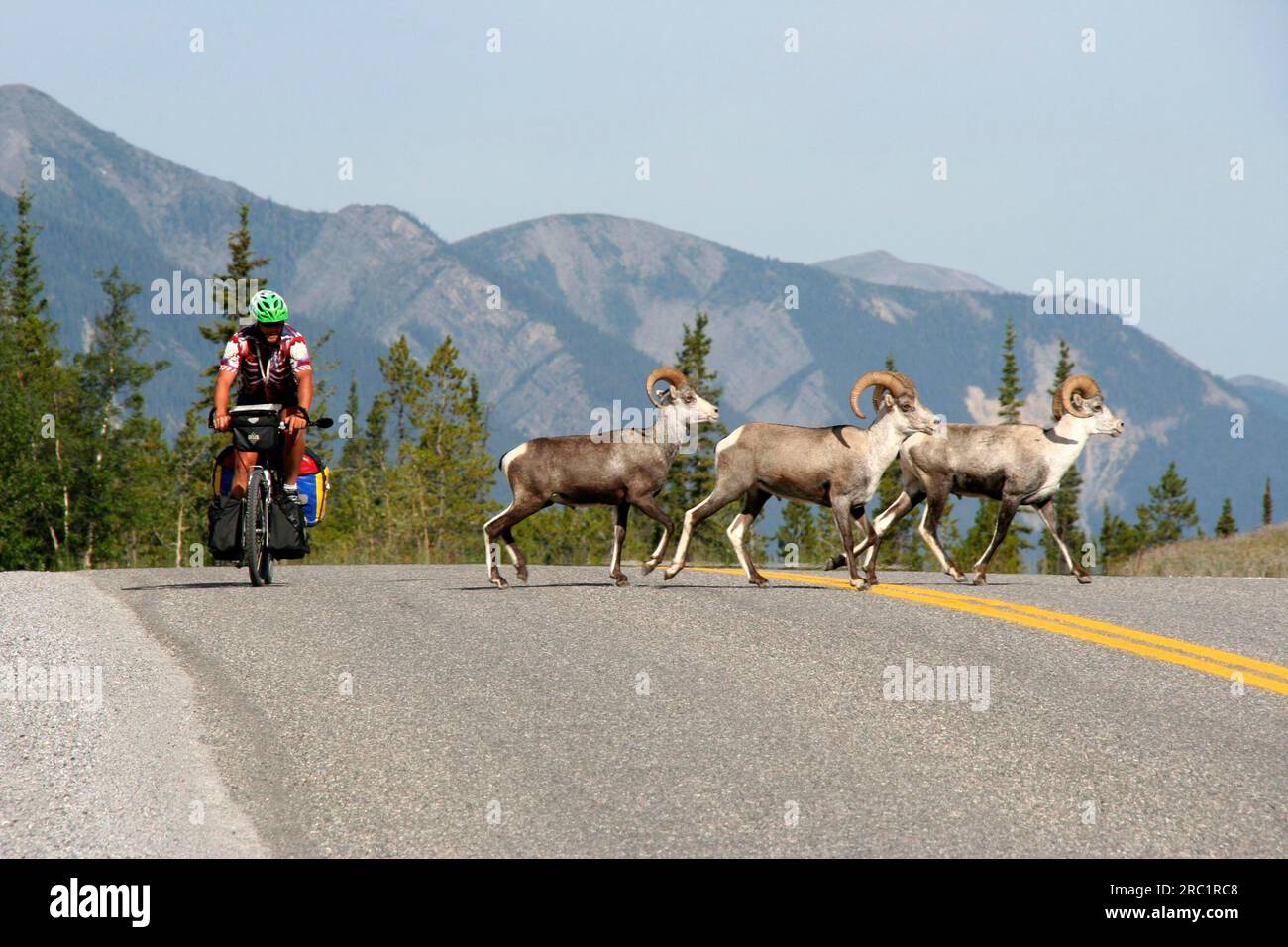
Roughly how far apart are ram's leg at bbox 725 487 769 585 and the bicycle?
162 inches

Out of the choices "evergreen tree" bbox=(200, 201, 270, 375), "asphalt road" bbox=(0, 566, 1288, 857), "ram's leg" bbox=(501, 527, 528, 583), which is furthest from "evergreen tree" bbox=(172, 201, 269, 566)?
"asphalt road" bbox=(0, 566, 1288, 857)

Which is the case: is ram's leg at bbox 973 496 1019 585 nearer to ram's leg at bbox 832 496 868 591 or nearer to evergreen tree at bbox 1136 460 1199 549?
ram's leg at bbox 832 496 868 591

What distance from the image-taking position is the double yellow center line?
32.3ft

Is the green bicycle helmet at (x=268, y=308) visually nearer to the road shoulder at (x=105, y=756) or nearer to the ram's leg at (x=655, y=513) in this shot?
the road shoulder at (x=105, y=756)

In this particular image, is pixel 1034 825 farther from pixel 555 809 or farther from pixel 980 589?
pixel 980 589

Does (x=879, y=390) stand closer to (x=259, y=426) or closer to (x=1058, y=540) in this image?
(x=1058, y=540)

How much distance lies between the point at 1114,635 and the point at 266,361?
7401 mm

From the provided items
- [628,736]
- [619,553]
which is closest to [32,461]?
[619,553]

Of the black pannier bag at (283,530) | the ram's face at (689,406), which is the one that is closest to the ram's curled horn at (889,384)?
the ram's face at (689,406)

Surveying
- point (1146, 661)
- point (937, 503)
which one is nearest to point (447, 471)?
point (937, 503)

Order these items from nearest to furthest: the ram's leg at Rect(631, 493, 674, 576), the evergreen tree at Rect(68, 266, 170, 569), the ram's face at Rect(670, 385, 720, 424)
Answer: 1. the ram's leg at Rect(631, 493, 674, 576)
2. the ram's face at Rect(670, 385, 720, 424)
3. the evergreen tree at Rect(68, 266, 170, 569)

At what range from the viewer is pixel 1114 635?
11.3 m

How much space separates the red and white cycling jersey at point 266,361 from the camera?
514 inches
